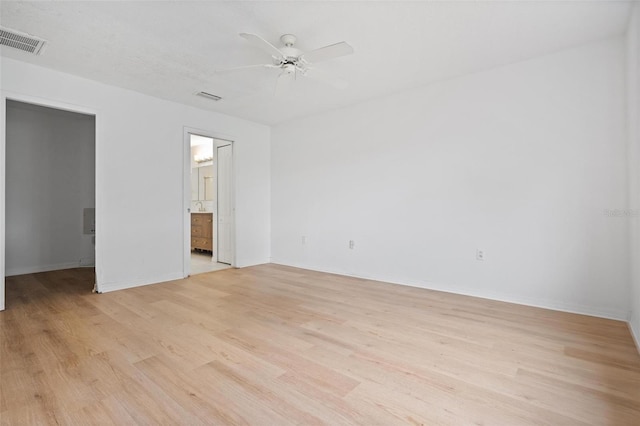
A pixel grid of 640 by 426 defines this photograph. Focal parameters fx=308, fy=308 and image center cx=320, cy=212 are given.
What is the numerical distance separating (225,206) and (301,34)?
3.81 meters

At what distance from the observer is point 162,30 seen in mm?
2639

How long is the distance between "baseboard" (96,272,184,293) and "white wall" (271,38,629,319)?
7.15ft

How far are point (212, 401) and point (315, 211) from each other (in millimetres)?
3742

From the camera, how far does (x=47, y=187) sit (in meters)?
5.12

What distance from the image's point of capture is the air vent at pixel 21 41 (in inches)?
105

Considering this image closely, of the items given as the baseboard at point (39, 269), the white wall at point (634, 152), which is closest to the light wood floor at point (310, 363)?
the white wall at point (634, 152)

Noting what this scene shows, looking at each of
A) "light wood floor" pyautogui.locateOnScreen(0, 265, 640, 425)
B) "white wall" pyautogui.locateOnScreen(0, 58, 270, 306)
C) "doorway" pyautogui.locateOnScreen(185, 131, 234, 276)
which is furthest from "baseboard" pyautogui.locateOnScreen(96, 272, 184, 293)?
"light wood floor" pyautogui.locateOnScreen(0, 265, 640, 425)

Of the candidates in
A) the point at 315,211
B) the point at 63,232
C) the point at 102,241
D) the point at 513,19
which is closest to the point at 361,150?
the point at 315,211

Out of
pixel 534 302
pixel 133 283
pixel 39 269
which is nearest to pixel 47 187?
pixel 39 269

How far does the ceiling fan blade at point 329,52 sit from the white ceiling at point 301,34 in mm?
216

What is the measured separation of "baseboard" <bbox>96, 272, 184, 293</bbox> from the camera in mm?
3757

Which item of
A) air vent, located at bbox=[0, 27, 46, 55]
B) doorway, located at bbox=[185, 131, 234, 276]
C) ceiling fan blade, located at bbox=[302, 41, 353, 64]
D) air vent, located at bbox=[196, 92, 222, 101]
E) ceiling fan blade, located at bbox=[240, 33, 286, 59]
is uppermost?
air vent, located at bbox=[196, 92, 222, 101]

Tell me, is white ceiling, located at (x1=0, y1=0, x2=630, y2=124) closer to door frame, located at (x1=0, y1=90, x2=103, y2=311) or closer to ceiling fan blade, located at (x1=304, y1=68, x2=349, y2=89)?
ceiling fan blade, located at (x1=304, y1=68, x2=349, y2=89)

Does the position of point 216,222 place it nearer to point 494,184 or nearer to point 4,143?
point 4,143
